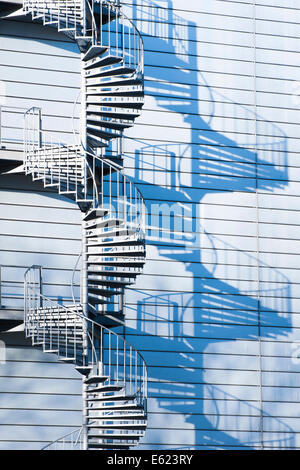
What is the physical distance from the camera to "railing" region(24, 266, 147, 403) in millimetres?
15188

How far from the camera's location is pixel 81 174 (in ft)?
52.0

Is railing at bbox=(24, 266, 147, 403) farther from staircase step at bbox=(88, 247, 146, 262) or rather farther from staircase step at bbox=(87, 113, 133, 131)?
staircase step at bbox=(87, 113, 133, 131)

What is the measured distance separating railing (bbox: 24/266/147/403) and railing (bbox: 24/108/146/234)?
137 centimetres

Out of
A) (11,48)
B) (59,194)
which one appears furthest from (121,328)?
(11,48)

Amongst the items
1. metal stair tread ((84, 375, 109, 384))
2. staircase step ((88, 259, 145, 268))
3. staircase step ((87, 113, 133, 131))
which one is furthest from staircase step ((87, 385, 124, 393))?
→ staircase step ((87, 113, 133, 131))

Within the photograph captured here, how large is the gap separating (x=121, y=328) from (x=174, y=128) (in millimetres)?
3457

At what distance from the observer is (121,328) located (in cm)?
1655

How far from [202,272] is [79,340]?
2719 mm

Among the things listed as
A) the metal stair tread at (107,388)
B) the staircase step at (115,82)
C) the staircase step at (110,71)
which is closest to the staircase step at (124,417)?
the metal stair tread at (107,388)

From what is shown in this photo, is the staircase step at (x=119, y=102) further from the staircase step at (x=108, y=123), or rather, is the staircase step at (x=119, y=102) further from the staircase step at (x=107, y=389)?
the staircase step at (x=107, y=389)
